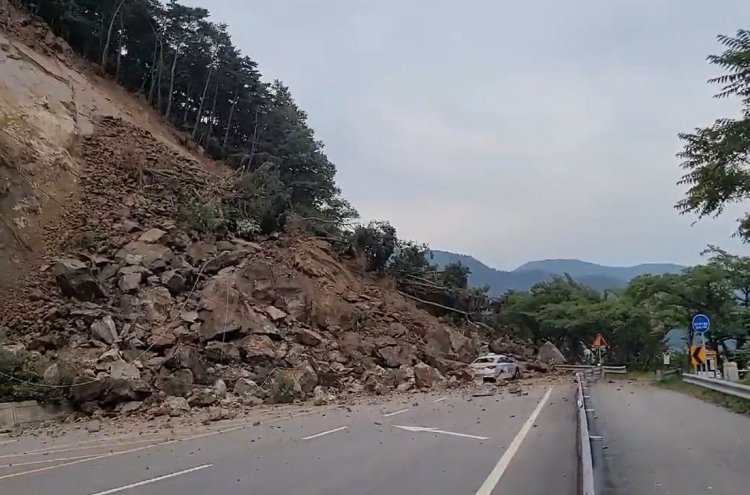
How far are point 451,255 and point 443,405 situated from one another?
97961 millimetres

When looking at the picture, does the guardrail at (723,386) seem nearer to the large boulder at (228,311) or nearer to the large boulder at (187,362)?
the large boulder at (228,311)

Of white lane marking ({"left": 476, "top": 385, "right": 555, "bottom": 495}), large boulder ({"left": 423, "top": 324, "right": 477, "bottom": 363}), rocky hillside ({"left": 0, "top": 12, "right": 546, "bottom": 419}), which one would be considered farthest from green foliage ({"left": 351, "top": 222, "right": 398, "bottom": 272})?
white lane marking ({"left": 476, "top": 385, "right": 555, "bottom": 495})

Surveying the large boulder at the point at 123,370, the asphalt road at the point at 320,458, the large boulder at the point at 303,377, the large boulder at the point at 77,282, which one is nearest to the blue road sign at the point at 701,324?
the asphalt road at the point at 320,458

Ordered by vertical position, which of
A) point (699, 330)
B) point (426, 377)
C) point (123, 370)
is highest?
point (699, 330)

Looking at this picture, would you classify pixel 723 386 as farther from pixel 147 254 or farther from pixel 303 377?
pixel 147 254

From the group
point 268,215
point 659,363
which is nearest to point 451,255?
point 659,363

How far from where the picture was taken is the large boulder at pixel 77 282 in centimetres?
2541

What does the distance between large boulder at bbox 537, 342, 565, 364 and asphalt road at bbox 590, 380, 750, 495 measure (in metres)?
29.9

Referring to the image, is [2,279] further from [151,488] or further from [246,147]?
[246,147]

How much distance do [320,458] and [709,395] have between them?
55.2 ft

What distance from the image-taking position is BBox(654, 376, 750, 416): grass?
60.4ft

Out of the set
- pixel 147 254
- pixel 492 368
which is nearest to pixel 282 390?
pixel 147 254

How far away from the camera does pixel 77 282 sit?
83.5 ft

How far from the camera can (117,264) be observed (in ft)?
89.9
